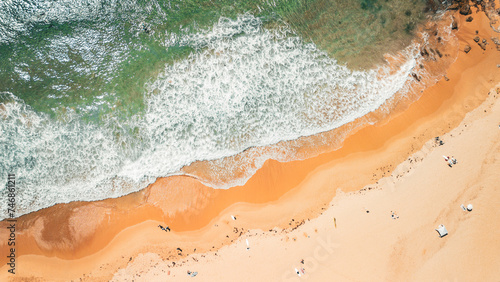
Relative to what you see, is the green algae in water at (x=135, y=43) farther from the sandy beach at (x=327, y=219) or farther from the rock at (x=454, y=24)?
the sandy beach at (x=327, y=219)

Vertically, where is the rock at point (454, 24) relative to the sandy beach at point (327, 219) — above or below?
above

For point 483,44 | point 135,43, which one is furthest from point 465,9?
point 135,43

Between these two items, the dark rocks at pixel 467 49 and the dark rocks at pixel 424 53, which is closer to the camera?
the dark rocks at pixel 467 49

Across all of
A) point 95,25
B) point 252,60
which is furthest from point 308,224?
point 95,25

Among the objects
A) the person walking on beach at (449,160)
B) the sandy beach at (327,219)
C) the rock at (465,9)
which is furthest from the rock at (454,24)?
the person walking on beach at (449,160)

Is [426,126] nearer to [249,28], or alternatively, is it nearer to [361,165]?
[361,165]

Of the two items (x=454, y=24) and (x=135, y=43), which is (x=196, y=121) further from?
(x=454, y=24)
